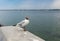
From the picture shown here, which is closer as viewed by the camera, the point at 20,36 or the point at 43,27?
the point at 20,36

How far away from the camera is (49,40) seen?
70.9 feet

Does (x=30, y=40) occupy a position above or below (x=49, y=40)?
above

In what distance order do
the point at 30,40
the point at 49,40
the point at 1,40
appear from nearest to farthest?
the point at 1,40 < the point at 30,40 < the point at 49,40

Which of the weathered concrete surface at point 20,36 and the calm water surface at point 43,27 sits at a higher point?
the weathered concrete surface at point 20,36

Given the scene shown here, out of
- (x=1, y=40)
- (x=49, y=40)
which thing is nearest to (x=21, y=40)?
(x=1, y=40)

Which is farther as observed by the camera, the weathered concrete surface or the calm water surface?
the calm water surface

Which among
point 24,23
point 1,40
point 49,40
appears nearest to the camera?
point 1,40

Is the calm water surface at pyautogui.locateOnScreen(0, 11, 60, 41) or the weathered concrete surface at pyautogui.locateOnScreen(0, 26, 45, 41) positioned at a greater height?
the weathered concrete surface at pyautogui.locateOnScreen(0, 26, 45, 41)

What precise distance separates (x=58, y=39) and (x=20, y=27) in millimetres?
14212

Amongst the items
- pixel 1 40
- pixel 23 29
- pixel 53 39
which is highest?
pixel 1 40

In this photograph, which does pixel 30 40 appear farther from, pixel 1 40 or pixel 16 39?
pixel 1 40

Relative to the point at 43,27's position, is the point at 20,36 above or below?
above

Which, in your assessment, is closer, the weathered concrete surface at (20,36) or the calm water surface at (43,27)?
the weathered concrete surface at (20,36)

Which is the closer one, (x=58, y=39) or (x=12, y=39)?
(x=12, y=39)
